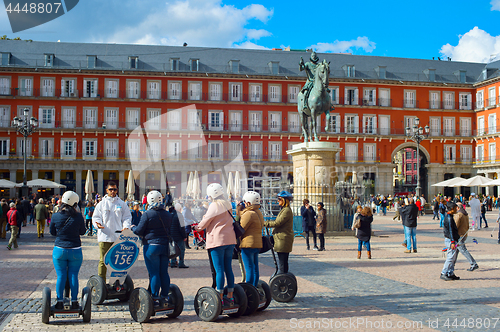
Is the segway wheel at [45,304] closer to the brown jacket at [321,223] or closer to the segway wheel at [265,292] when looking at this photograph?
the segway wheel at [265,292]

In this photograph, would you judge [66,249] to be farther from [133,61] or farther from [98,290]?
[133,61]

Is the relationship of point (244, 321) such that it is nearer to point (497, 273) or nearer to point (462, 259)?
point (497, 273)

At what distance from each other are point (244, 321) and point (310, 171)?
36.9 ft

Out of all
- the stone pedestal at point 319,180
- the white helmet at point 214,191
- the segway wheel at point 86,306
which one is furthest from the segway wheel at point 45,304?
the stone pedestal at point 319,180

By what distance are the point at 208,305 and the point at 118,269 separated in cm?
147

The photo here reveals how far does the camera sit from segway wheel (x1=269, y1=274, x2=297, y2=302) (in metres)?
6.96

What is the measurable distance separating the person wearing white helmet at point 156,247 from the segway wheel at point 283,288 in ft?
5.32

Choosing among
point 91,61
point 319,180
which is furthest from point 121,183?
point 319,180

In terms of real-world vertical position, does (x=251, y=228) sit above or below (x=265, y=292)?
above

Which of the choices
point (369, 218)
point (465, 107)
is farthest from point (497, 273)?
point (465, 107)

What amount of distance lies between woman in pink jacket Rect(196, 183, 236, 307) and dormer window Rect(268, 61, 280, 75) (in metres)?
47.3

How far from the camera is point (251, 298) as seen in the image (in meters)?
6.26

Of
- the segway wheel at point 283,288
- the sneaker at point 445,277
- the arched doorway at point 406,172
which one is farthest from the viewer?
the arched doorway at point 406,172

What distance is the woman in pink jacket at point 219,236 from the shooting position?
6.00 m
